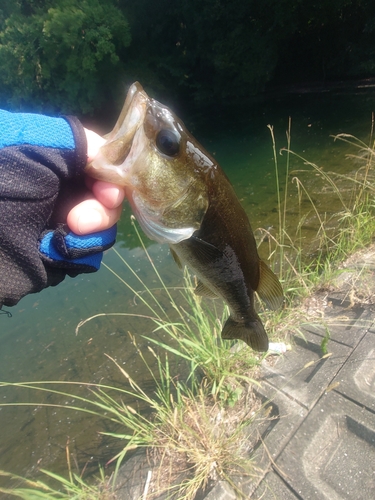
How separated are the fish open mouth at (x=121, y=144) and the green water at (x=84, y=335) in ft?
9.73

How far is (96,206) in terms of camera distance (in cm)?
136

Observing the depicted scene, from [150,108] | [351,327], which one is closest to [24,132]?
[150,108]

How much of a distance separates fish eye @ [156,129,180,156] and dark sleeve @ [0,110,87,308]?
296mm

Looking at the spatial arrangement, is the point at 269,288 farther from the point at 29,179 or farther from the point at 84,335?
the point at 84,335

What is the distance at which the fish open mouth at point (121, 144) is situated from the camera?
1239 mm

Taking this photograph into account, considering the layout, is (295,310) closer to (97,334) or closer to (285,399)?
(285,399)

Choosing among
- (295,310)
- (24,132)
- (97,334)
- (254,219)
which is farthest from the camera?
(254,219)

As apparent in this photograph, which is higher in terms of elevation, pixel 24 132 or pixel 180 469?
pixel 24 132

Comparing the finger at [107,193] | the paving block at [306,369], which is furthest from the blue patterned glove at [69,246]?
the paving block at [306,369]

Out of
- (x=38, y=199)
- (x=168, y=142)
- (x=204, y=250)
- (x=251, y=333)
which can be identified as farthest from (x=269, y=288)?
(x=38, y=199)

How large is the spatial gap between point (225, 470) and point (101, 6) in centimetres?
2164

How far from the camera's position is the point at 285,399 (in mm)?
2473

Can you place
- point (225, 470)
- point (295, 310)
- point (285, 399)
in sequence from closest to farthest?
point (225, 470)
point (285, 399)
point (295, 310)

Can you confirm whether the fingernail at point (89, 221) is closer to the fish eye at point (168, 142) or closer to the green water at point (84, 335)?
the fish eye at point (168, 142)
